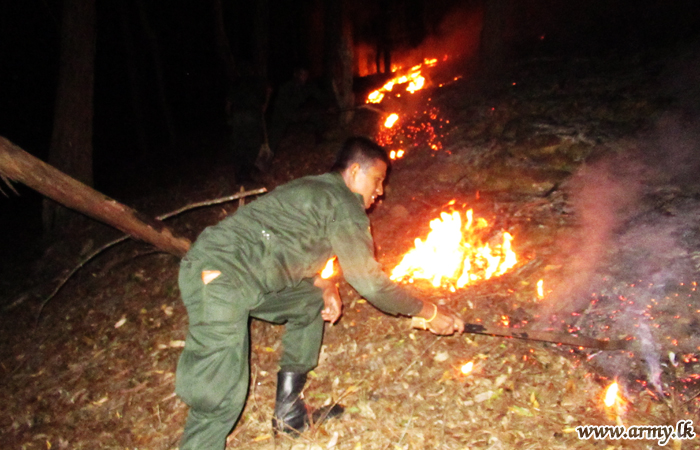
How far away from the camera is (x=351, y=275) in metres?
3.04

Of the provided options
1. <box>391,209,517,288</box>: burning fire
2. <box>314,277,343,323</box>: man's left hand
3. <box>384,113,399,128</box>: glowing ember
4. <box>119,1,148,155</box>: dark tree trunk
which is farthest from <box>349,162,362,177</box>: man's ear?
<box>119,1,148,155</box>: dark tree trunk

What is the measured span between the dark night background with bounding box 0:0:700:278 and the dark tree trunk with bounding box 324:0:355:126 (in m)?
4.51

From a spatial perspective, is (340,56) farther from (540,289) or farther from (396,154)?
(540,289)

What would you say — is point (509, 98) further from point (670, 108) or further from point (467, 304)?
point (467, 304)

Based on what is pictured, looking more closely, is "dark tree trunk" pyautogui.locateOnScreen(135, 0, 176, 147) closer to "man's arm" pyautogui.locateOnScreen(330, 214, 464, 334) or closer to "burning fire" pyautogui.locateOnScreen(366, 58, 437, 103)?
"burning fire" pyautogui.locateOnScreen(366, 58, 437, 103)

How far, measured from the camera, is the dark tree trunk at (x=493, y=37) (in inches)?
324

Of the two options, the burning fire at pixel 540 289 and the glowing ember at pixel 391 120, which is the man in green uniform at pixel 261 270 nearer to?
the burning fire at pixel 540 289

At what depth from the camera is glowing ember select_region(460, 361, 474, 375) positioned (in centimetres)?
385

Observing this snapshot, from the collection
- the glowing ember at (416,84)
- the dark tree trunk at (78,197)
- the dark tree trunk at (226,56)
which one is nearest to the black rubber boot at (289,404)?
the dark tree trunk at (78,197)

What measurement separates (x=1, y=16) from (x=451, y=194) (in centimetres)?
1353

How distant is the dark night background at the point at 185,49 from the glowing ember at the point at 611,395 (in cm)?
692

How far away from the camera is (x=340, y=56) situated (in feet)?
27.6

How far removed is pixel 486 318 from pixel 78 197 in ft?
15.0

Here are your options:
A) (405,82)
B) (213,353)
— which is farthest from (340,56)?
(213,353)
